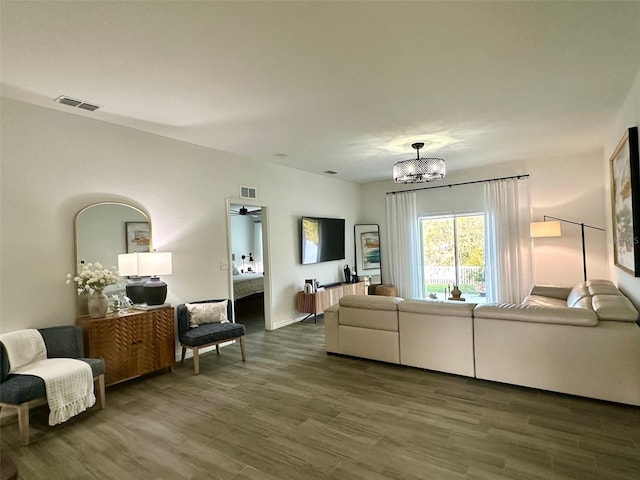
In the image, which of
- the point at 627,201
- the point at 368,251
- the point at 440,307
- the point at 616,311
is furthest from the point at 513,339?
the point at 368,251

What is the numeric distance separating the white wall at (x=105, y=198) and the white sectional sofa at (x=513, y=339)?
2.05 metres

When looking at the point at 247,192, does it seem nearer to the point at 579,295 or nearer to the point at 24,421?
the point at 24,421

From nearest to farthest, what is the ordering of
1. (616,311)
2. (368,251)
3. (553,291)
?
1. (616,311)
2. (553,291)
3. (368,251)

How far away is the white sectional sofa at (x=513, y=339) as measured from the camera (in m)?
2.81

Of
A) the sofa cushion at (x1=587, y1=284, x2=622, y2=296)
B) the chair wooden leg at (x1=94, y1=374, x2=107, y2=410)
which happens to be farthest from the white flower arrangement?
the sofa cushion at (x1=587, y1=284, x2=622, y2=296)

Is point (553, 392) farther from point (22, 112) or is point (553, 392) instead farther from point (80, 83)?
point (22, 112)

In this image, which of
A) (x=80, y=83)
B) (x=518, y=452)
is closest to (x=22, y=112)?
(x=80, y=83)

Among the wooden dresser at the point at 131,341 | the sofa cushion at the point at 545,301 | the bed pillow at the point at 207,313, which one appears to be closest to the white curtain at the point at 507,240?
the sofa cushion at the point at 545,301

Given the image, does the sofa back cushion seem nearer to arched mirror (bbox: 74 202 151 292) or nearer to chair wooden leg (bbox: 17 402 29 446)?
arched mirror (bbox: 74 202 151 292)

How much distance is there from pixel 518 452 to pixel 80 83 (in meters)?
4.33

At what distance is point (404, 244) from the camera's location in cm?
758

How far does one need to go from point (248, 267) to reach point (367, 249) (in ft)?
12.7

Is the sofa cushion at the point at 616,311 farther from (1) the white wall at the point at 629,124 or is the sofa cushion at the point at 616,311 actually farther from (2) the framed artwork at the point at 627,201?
(1) the white wall at the point at 629,124

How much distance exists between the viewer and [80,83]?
2.82 metres
